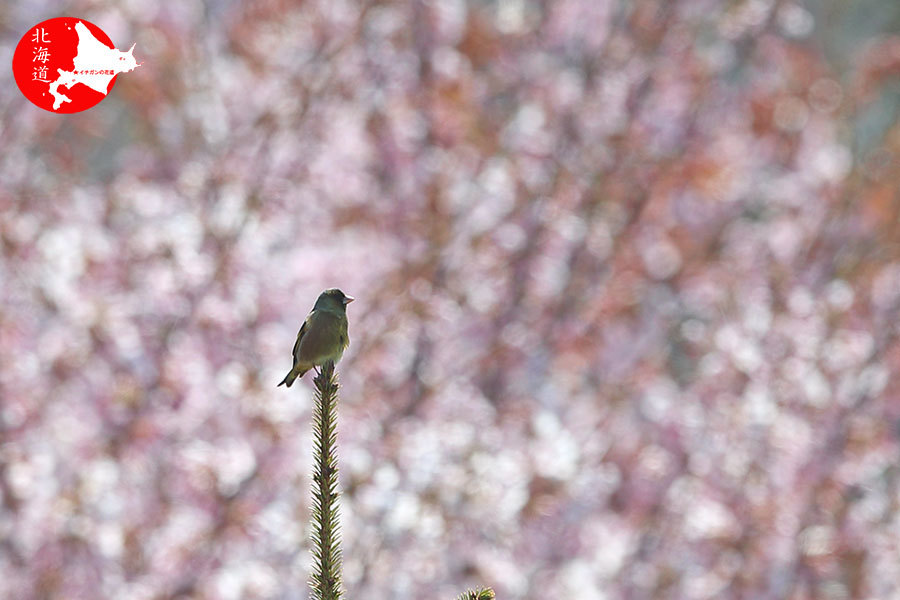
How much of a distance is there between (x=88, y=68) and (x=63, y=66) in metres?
0.09

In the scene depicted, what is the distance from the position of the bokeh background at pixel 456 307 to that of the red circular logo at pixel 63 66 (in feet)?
1.50

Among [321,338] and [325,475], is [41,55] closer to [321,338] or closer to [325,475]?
[321,338]

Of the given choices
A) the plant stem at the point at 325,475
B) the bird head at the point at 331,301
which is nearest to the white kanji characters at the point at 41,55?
the bird head at the point at 331,301

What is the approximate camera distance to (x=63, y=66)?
3.71 metres

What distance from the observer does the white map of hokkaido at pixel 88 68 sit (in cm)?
368

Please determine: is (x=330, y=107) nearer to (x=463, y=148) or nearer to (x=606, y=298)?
(x=463, y=148)

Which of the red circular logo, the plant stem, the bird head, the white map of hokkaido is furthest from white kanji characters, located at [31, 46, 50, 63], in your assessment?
the plant stem

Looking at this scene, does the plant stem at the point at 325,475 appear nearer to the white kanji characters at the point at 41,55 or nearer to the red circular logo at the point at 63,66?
the red circular logo at the point at 63,66

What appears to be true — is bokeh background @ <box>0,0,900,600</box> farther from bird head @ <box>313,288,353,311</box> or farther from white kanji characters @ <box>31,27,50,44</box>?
bird head @ <box>313,288,353,311</box>

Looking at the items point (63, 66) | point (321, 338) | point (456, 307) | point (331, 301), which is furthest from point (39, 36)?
point (321, 338)

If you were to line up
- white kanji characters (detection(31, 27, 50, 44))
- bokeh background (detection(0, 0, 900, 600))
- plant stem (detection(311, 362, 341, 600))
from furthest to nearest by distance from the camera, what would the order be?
bokeh background (detection(0, 0, 900, 600))
white kanji characters (detection(31, 27, 50, 44))
plant stem (detection(311, 362, 341, 600))

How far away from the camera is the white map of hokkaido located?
3680 mm

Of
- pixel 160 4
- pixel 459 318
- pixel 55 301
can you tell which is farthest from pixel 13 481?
pixel 160 4

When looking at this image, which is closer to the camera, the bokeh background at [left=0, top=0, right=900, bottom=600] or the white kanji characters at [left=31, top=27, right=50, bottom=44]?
the white kanji characters at [left=31, top=27, right=50, bottom=44]
